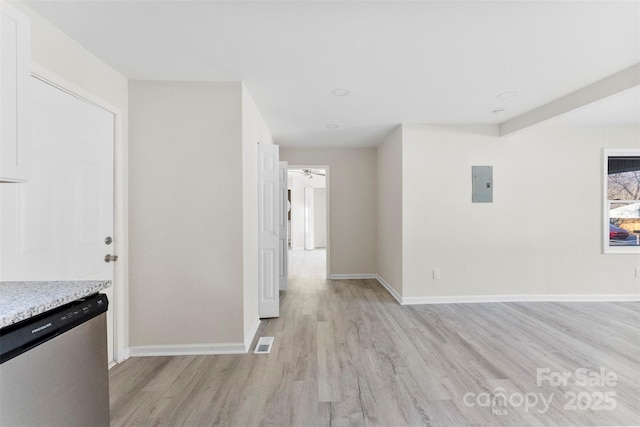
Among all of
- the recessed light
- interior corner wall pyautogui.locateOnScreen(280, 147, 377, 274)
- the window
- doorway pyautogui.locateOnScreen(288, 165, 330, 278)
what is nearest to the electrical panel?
the recessed light

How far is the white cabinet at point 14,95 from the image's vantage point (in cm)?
115

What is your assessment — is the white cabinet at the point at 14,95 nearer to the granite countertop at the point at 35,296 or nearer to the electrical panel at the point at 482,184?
the granite countertop at the point at 35,296

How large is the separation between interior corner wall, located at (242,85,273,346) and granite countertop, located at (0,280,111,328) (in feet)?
4.61

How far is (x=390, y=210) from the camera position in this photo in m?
4.54

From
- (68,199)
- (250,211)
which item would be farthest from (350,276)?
(68,199)

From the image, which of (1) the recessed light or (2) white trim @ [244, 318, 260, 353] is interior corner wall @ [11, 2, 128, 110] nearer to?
(2) white trim @ [244, 318, 260, 353]

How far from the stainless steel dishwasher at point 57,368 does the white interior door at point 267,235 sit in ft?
7.07

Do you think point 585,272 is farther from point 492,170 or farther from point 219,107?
point 219,107

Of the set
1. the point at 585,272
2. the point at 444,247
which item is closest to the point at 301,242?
the point at 444,247

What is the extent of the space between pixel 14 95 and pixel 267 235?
8.04 feet

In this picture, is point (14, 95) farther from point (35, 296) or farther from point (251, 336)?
point (251, 336)

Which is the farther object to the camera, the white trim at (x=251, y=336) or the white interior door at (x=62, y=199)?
the white trim at (x=251, y=336)

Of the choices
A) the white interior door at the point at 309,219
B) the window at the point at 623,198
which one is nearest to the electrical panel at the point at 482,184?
the window at the point at 623,198

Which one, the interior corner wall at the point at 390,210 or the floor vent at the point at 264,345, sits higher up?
the interior corner wall at the point at 390,210
